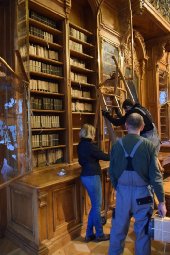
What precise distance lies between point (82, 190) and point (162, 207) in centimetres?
129

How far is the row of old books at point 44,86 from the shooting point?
339cm

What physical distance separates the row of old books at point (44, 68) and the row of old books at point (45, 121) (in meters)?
0.68

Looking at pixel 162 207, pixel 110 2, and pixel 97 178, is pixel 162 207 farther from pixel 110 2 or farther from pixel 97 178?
pixel 110 2

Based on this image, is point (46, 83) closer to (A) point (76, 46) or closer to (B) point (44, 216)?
(A) point (76, 46)

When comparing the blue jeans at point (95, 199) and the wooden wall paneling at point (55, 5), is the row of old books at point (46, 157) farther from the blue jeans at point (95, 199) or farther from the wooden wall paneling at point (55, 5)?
the wooden wall paneling at point (55, 5)

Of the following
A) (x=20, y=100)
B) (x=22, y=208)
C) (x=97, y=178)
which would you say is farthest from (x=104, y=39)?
(x=22, y=208)

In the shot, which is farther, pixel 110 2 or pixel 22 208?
pixel 110 2

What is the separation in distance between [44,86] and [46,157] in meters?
1.07

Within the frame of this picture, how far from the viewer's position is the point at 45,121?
11.6 ft

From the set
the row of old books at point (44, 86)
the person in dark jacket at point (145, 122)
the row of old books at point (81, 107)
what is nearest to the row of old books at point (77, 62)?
the row of old books at point (44, 86)

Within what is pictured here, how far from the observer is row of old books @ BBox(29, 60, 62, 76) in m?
3.37

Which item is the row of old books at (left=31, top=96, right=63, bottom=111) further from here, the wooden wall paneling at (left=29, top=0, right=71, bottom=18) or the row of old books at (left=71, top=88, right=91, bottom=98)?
the wooden wall paneling at (left=29, top=0, right=71, bottom=18)

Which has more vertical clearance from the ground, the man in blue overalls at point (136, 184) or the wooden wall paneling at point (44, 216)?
the man in blue overalls at point (136, 184)

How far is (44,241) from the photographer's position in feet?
8.46
